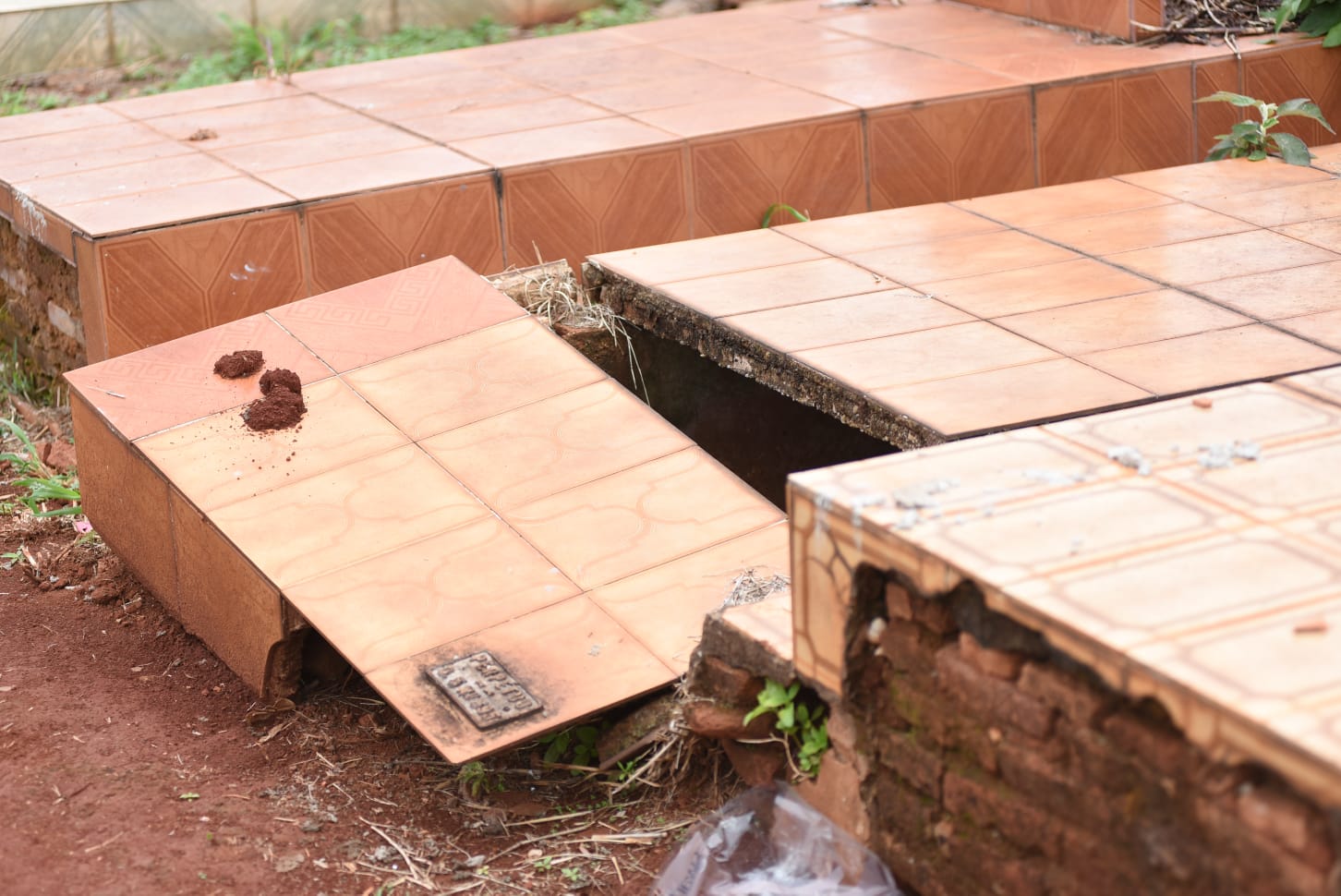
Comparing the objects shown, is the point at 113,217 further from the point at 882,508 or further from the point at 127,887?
the point at 882,508

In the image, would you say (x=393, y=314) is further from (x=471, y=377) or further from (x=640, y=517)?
(x=640, y=517)

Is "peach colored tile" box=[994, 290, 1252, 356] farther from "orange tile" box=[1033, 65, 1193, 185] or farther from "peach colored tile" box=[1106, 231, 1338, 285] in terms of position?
"orange tile" box=[1033, 65, 1193, 185]

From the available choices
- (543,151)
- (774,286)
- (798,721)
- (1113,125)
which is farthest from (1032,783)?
(1113,125)

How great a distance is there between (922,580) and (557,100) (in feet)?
11.2

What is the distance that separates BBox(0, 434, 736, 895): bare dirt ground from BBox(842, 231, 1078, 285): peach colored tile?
4.93 ft

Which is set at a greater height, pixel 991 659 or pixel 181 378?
pixel 991 659

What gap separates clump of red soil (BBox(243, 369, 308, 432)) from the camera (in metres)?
3.38

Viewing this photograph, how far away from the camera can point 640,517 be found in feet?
10.4

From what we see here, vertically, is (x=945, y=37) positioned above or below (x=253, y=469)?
above

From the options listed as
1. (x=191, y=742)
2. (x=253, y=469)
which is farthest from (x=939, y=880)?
(x=253, y=469)

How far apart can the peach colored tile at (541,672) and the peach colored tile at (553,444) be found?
1.30 feet

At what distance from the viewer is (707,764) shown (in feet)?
9.02

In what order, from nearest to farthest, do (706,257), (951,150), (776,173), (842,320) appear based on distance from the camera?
(842,320)
(706,257)
(776,173)
(951,150)

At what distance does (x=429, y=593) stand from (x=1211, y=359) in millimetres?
1618
